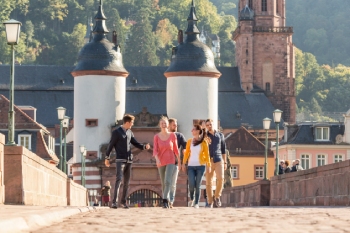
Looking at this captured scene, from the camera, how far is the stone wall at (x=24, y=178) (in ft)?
81.0

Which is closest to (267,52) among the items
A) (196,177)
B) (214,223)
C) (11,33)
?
(196,177)

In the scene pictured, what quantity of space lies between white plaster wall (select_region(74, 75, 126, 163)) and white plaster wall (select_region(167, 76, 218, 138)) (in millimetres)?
3859

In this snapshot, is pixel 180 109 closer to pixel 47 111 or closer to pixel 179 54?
pixel 179 54

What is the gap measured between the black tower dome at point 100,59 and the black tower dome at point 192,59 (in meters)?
3.80

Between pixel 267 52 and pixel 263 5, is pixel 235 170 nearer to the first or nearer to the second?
pixel 267 52

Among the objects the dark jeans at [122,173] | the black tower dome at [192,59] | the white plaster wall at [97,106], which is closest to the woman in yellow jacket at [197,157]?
the dark jeans at [122,173]

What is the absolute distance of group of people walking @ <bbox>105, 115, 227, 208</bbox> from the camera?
2698cm

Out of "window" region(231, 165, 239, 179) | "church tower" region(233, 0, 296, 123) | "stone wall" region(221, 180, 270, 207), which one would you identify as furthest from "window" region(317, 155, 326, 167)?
"church tower" region(233, 0, 296, 123)

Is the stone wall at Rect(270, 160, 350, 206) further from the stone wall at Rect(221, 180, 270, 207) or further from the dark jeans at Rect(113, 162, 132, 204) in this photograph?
the dark jeans at Rect(113, 162, 132, 204)

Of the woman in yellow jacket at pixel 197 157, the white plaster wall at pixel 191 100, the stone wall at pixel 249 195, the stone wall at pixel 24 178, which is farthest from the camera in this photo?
the white plaster wall at pixel 191 100

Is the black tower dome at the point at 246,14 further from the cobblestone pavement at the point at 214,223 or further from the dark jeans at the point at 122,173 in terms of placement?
the cobblestone pavement at the point at 214,223

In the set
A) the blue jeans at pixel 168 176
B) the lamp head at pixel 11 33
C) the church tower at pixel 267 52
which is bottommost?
the blue jeans at pixel 168 176

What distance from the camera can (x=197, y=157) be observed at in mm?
28562

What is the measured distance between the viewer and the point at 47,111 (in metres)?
144
